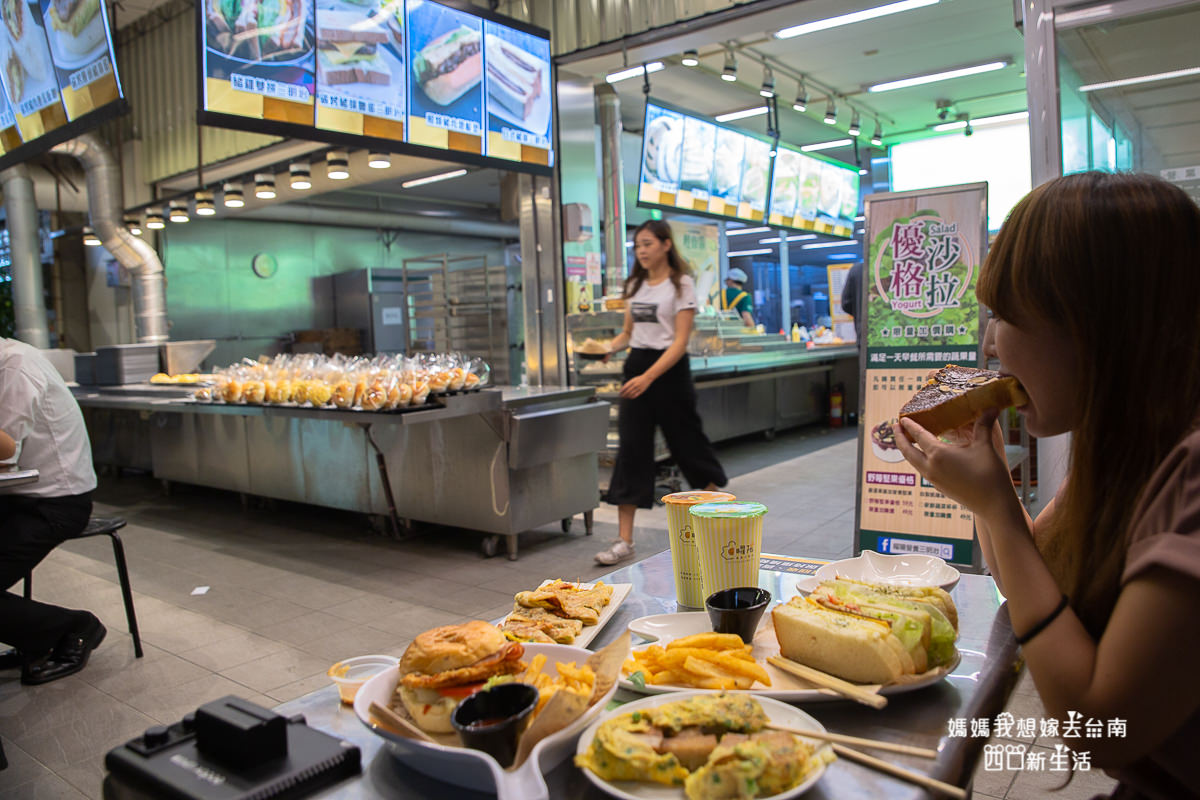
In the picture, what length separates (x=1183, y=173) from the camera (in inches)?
158

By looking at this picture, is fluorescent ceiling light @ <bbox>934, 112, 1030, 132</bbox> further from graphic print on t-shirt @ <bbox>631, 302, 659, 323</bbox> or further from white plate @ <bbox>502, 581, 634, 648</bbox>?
white plate @ <bbox>502, 581, 634, 648</bbox>

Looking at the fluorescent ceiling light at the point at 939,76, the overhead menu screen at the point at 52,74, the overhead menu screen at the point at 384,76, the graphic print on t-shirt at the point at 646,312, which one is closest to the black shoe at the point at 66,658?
the overhead menu screen at the point at 384,76

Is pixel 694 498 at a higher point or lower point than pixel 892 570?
higher

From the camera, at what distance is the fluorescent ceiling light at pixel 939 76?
955cm

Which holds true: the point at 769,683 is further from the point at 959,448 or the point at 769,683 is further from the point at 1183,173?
the point at 1183,173

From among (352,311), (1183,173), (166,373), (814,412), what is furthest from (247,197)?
(1183,173)

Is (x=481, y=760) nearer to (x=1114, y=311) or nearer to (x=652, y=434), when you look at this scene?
(x=1114, y=311)

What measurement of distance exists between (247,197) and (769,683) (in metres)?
Answer: 10.5

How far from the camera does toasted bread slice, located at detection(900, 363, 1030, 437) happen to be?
1139 mm

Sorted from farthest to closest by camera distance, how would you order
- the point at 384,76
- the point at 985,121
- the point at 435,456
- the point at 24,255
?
the point at 985,121, the point at 24,255, the point at 435,456, the point at 384,76

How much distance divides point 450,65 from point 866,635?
465 cm

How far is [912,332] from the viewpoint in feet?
13.0

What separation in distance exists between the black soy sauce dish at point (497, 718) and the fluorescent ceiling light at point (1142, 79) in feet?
15.2

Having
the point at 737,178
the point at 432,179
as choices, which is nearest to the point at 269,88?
the point at 737,178
